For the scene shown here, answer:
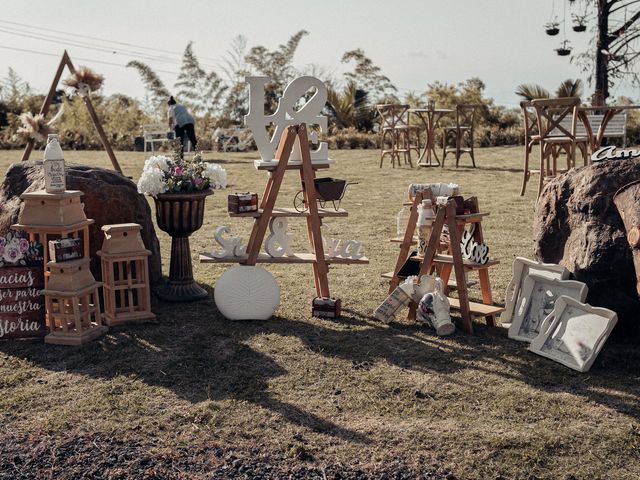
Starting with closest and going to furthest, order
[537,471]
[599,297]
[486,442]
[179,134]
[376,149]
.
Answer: [537,471], [486,442], [599,297], [179,134], [376,149]

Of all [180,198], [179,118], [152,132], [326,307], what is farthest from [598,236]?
[152,132]

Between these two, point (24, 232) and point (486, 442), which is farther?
point (24, 232)

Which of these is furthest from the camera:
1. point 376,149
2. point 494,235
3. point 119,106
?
point 119,106

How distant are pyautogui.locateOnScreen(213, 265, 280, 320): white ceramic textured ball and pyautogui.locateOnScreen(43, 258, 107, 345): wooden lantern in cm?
75

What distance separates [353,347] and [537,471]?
5.20 ft

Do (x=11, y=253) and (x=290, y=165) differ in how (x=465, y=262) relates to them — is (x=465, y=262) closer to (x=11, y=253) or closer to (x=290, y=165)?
(x=290, y=165)

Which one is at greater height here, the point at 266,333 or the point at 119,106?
the point at 119,106

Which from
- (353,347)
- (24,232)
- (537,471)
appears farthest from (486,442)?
(24,232)

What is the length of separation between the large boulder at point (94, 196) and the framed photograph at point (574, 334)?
2776mm

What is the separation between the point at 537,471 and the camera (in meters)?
3.05

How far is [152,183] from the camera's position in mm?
5223

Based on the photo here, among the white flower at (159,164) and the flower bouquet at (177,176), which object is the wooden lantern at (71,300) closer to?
the flower bouquet at (177,176)

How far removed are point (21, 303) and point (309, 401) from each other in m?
1.96

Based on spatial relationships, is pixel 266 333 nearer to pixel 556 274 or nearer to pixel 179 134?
pixel 556 274
